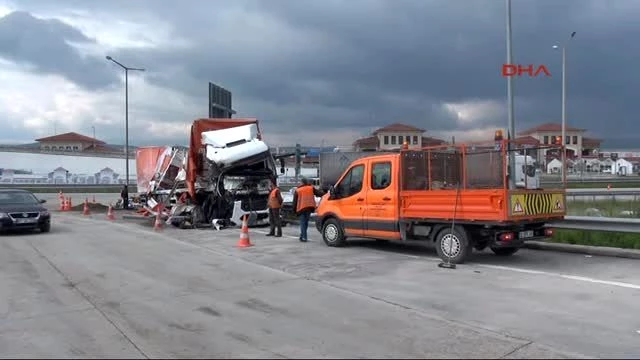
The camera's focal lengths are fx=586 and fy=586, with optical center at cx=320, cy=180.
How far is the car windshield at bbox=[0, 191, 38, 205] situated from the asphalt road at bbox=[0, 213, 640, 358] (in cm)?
621

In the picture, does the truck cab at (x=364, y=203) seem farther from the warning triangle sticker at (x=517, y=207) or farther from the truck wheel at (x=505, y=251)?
the warning triangle sticker at (x=517, y=207)

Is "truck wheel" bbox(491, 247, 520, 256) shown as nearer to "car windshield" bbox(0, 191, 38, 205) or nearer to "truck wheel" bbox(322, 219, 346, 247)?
"truck wheel" bbox(322, 219, 346, 247)

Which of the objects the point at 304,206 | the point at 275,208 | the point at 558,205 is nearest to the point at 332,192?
the point at 304,206

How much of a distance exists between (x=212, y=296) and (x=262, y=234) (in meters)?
9.42

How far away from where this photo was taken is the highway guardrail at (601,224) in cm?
1192

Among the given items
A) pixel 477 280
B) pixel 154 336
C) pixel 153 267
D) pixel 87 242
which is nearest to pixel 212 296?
pixel 154 336

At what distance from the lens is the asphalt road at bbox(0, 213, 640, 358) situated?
5.88 m

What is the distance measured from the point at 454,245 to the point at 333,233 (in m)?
3.76

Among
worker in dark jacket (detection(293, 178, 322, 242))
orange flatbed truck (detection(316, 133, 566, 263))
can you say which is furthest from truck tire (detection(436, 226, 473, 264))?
worker in dark jacket (detection(293, 178, 322, 242))

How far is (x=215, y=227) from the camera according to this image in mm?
19875

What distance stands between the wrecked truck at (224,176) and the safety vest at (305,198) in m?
4.42

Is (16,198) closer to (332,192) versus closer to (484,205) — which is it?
(332,192)

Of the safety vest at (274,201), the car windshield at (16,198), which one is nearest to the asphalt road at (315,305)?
the safety vest at (274,201)

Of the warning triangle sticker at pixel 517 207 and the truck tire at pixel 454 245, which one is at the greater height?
the warning triangle sticker at pixel 517 207
